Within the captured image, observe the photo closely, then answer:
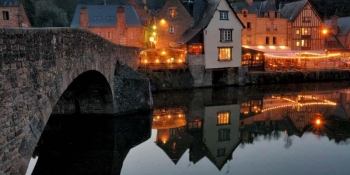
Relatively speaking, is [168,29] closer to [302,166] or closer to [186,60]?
[186,60]

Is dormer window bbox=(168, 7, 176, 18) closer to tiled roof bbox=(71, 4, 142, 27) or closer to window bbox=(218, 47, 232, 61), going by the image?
window bbox=(218, 47, 232, 61)

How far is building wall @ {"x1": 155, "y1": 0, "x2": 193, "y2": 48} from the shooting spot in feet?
118

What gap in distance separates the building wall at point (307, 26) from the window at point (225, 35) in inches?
575

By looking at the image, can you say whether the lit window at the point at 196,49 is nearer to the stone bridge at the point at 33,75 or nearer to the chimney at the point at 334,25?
the stone bridge at the point at 33,75

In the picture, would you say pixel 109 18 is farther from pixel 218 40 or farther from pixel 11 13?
pixel 218 40

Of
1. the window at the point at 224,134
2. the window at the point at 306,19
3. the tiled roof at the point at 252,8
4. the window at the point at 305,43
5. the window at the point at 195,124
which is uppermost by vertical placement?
the tiled roof at the point at 252,8

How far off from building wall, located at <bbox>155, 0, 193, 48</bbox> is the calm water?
1193 centimetres

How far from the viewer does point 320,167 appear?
1277 centimetres

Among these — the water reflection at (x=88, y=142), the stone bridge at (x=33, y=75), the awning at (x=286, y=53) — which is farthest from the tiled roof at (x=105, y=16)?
the stone bridge at (x=33, y=75)

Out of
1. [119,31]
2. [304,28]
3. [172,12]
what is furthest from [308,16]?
[119,31]

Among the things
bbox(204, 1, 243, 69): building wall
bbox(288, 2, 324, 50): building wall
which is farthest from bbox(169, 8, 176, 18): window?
bbox(288, 2, 324, 50): building wall

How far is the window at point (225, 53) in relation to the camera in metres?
34.2

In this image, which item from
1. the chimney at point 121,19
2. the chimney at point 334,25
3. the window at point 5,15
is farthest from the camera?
the chimney at point 334,25

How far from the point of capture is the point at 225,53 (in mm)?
34469
